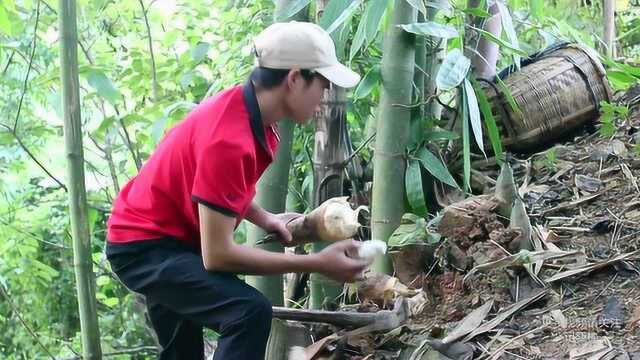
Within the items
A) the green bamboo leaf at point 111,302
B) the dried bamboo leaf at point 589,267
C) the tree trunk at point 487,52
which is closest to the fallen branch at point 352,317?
the dried bamboo leaf at point 589,267

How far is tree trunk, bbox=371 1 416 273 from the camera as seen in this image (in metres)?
2.17

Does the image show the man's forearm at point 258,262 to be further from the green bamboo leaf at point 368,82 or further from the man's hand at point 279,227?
the green bamboo leaf at point 368,82

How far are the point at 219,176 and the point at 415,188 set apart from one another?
0.89 m

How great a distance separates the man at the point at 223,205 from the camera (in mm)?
1453

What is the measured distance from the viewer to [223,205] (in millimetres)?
1436

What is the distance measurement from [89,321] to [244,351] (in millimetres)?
566

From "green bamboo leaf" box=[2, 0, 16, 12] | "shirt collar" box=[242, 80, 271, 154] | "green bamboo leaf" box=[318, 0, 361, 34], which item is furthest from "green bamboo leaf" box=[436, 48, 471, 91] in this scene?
"green bamboo leaf" box=[2, 0, 16, 12]

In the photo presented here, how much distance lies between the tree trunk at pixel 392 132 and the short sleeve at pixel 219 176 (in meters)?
0.84

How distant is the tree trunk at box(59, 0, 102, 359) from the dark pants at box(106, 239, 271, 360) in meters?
0.23

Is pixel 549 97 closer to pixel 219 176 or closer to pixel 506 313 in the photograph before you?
pixel 506 313

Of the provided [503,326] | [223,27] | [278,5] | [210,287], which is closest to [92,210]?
[223,27]

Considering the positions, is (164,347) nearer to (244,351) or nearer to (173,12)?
(244,351)

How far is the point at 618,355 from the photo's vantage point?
166cm

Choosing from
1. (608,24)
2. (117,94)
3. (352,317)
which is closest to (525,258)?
(352,317)
